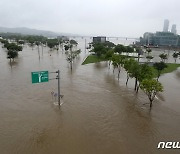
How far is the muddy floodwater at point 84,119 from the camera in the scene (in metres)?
16.3


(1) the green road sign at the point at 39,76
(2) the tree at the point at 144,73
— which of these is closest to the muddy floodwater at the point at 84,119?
(2) the tree at the point at 144,73

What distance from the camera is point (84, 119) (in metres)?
20.9

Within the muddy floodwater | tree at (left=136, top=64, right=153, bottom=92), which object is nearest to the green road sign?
the muddy floodwater

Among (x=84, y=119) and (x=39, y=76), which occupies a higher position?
(x=39, y=76)

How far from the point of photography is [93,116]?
71.1 ft

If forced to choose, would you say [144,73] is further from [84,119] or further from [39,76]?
[39,76]

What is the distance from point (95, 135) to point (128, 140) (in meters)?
2.91

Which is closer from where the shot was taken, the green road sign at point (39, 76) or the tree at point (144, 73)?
the green road sign at point (39, 76)

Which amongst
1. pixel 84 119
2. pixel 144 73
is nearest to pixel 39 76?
pixel 84 119

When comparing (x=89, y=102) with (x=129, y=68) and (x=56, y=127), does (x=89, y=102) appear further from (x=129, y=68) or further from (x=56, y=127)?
(x=129, y=68)

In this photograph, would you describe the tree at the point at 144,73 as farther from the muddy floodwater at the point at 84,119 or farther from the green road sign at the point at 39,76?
the green road sign at the point at 39,76

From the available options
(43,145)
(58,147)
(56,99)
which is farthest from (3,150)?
(56,99)

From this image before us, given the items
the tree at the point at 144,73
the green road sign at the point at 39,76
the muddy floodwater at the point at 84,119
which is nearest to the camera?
the muddy floodwater at the point at 84,119

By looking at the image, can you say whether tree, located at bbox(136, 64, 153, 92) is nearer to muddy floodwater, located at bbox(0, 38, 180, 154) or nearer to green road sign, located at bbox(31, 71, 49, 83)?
muddy floodwater, located at bbox(0, 38, 180, 154)
